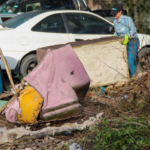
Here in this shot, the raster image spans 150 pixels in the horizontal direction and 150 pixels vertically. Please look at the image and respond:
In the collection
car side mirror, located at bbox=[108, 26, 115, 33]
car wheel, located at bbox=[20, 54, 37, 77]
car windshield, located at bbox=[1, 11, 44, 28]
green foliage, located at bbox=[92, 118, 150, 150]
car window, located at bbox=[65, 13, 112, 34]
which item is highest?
car windshield, located at bbox=[1, 11, 44, 28]

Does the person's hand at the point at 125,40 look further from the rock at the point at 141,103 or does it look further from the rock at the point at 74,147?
the rock at the point at 74,147

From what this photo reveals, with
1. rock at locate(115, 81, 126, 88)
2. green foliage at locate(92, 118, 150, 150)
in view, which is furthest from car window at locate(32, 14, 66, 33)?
green foliage at locate(92, 118, 150, 150)

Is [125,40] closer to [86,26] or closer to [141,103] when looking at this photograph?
[86,26]

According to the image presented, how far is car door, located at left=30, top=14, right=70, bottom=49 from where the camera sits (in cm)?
627

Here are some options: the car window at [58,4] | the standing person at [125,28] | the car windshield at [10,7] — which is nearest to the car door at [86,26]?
the standing person at [125,28]

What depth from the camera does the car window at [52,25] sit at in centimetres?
638

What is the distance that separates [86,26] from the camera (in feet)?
22.1

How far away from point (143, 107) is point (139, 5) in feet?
29.9

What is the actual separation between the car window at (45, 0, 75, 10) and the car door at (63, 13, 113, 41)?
2.56 m

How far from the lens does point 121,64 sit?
578 cm

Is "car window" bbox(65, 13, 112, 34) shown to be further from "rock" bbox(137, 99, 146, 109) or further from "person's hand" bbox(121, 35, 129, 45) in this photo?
"rock" bbox(137, 99, 146, 109)

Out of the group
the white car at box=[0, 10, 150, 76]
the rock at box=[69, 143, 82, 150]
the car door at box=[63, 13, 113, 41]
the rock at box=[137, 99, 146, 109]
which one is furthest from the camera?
the car door at box=[63, 13, 113, 41]

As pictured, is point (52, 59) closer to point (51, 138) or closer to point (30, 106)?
point (30, 106)

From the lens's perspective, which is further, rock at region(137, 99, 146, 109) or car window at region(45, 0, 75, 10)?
car window at region(45, 0, 75, 10)
